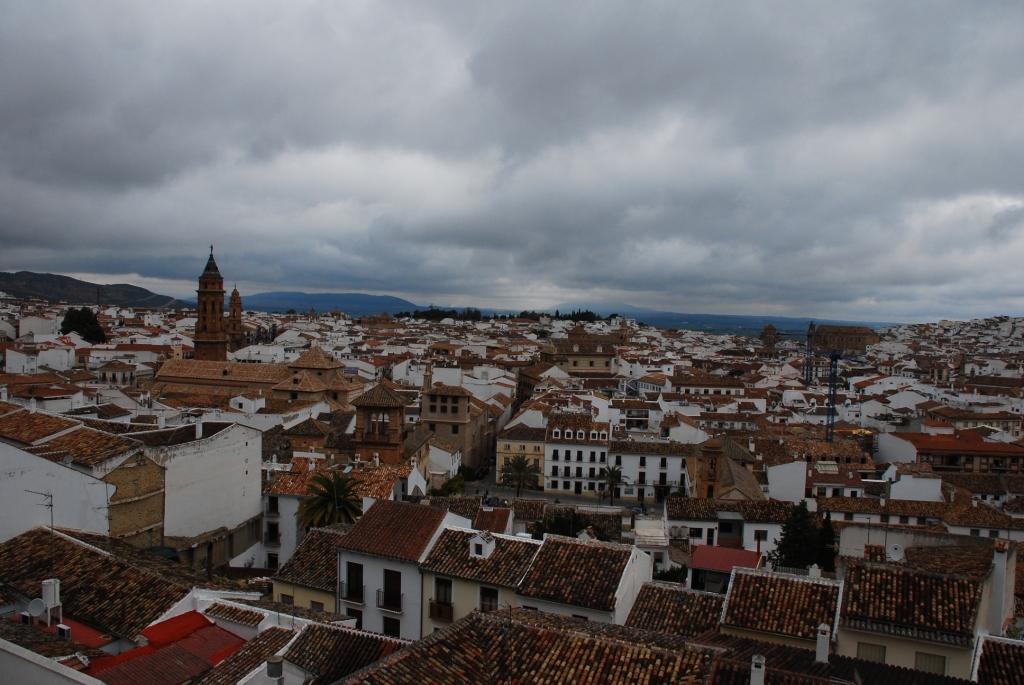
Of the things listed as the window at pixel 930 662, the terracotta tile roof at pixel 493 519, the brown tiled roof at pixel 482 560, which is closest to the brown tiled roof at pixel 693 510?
the terracotta tile roof at pixel 493 519

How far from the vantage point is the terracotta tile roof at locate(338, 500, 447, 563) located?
16.2 meters

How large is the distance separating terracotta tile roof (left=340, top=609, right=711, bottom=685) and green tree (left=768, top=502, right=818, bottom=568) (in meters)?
15.5

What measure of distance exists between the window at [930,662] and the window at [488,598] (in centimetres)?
722

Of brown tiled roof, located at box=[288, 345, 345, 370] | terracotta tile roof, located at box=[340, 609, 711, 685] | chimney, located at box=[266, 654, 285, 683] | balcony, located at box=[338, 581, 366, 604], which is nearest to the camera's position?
terracotta tile roof, located at box=[340, 609, 711, 685]

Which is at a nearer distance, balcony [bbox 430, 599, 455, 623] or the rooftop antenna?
balcony [bbox 430, 599, 455, 623]

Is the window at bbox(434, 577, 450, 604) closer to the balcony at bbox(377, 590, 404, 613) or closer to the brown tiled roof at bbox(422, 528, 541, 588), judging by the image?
the brown tiled roof at bbox(422, 528, 541, 588)

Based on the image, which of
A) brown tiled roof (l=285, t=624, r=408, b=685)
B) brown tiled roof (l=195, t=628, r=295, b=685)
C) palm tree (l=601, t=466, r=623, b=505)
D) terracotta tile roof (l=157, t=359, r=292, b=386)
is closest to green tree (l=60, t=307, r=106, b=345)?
terracotta tile roof (l=157, t=359, r=292, b=386)

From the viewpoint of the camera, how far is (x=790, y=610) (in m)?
13.8

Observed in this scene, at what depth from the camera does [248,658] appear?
424 inches

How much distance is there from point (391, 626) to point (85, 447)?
1034cm

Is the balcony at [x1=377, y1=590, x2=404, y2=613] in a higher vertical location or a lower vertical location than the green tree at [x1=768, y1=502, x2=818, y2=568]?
higher

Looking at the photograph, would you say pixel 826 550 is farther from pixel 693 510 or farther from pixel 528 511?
pixel 528 511

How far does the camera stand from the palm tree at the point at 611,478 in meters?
41.4

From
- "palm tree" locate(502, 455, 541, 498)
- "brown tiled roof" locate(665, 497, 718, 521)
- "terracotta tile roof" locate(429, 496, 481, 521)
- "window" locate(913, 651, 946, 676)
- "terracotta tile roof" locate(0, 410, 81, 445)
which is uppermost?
"terracotta tile roof" locate(0, 410, 81, 445)
